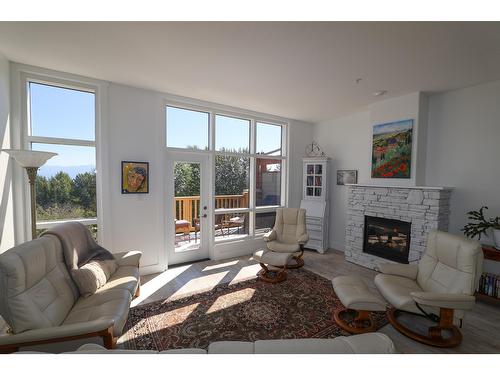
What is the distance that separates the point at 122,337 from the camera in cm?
214

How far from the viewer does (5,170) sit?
2.52 metres

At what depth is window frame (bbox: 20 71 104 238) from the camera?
2.77 m

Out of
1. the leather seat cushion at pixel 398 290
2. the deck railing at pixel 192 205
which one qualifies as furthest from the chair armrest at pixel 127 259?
the leather seat cushion at pixel 398 290

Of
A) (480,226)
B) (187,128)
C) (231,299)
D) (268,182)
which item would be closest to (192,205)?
(187,128)

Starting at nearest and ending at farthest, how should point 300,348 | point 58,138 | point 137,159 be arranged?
1. point 300,348
2. point 58,138
3. point 137,159

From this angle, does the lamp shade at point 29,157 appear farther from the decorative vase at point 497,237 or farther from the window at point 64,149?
the decorative vase at point 497,237

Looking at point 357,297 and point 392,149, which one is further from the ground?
point 392,149

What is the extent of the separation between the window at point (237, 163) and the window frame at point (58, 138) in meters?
1.01

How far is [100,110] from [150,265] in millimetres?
2395

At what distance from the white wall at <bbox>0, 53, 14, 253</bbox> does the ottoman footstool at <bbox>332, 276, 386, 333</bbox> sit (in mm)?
3531

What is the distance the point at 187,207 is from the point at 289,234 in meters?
1.92

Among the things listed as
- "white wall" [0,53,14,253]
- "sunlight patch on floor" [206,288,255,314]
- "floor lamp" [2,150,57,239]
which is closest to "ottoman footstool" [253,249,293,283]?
"sunlight patch on floor" [206,288,255,314]

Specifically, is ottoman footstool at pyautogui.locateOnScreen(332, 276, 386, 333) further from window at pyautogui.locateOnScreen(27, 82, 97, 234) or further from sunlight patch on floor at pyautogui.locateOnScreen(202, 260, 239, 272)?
window at pyautogui.locateOnScreen(27, 82, 97, 234)

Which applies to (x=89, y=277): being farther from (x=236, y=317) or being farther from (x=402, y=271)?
(x=402, y=271)
